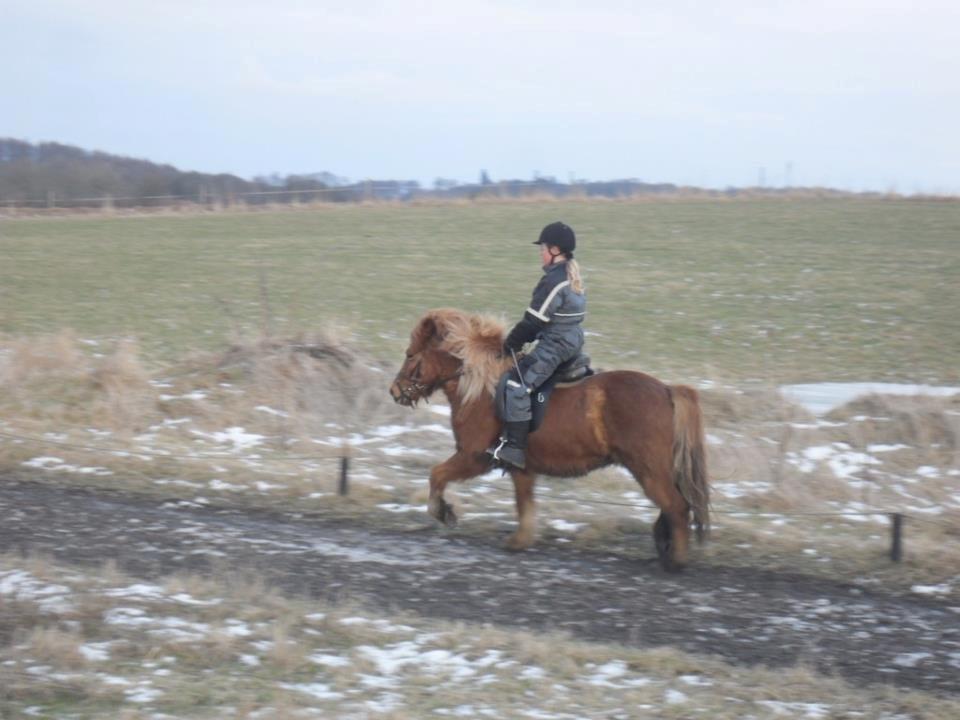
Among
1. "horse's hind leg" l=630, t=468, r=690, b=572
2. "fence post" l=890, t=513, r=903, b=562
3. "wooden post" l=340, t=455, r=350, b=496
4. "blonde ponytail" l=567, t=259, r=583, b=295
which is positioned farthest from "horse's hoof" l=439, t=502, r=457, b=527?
"fence post" l=890, t=513, r=903, b=562

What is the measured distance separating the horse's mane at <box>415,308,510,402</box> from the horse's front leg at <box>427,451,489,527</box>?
0.48 meters

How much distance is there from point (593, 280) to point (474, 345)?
16.4 metres

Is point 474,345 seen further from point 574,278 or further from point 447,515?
point 447,515

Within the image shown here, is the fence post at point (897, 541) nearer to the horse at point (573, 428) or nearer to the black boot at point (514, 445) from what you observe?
the horse at point (573, 428)

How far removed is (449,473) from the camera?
9.18 m

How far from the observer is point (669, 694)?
606cm

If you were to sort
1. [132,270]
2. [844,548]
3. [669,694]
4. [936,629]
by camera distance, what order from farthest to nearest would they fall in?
[132,270] < [844,548] < [936,629] < [669,694]

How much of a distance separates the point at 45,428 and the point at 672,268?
56.7 ft

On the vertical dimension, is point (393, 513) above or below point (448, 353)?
below

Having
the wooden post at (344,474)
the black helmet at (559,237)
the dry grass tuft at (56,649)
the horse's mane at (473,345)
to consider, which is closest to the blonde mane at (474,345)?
the horse's mane at (473,345)

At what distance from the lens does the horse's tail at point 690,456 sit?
27.9ft

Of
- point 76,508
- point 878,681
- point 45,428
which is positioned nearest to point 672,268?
point 45,428

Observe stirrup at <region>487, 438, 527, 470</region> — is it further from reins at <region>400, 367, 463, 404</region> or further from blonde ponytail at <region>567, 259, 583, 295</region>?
blonde ponytail at <region>567, 259, 583, 295</region>

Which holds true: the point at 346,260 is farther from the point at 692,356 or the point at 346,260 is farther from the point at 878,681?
the point at 878,681
